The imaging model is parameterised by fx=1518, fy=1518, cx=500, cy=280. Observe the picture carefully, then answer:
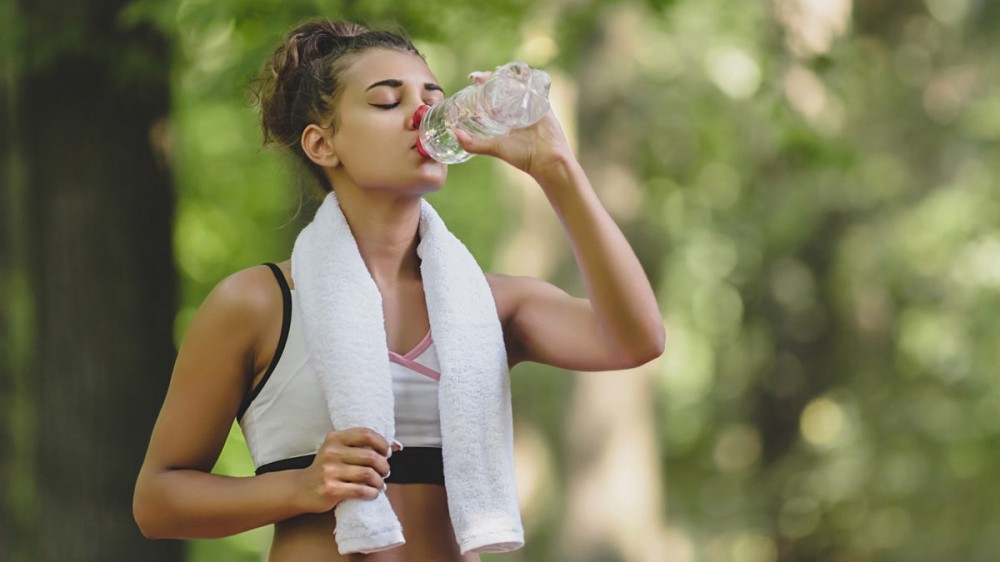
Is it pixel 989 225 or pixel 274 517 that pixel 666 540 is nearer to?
pixel 989 225

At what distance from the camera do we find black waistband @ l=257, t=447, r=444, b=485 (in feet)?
8.37

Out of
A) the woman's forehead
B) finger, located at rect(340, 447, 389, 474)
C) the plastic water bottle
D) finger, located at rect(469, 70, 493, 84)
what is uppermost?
the woman's forehead

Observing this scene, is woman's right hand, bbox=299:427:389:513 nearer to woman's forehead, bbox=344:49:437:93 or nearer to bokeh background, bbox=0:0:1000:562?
woman's forehead, bbox=344:49:437:93

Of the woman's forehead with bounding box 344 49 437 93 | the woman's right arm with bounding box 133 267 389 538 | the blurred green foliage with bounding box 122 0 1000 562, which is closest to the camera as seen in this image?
the woman's right arm with bounding box 133 267 389 538

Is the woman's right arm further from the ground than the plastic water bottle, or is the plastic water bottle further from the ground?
the plastic water bottle

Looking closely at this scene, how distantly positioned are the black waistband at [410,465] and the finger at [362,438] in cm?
17

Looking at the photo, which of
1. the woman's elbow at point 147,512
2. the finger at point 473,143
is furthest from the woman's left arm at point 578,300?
the woman's elbow at point 147,512

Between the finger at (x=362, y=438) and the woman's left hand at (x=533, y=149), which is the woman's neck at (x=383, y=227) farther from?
the finger at (x=362, y=438)

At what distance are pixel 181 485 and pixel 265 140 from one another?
73 centimetres

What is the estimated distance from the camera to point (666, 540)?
12.6 meters

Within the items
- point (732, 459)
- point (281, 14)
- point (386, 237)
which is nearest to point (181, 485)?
point (386, 237)

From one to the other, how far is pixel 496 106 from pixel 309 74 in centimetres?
51

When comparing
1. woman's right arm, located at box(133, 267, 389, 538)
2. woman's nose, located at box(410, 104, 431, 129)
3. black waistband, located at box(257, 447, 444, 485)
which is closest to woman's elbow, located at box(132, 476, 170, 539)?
woman's right arm, located at box(133, 267, 389, 538)

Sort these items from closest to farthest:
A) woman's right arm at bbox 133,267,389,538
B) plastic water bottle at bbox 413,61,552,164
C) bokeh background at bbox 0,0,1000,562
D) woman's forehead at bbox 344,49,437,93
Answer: plastic water bottle at bbox 413,61,552,164, woman's right arm at bbox 133,267,389,538, woman's forehead at bbox 344,49,437,93, bokeh background at bbox 0,0,1000,562
